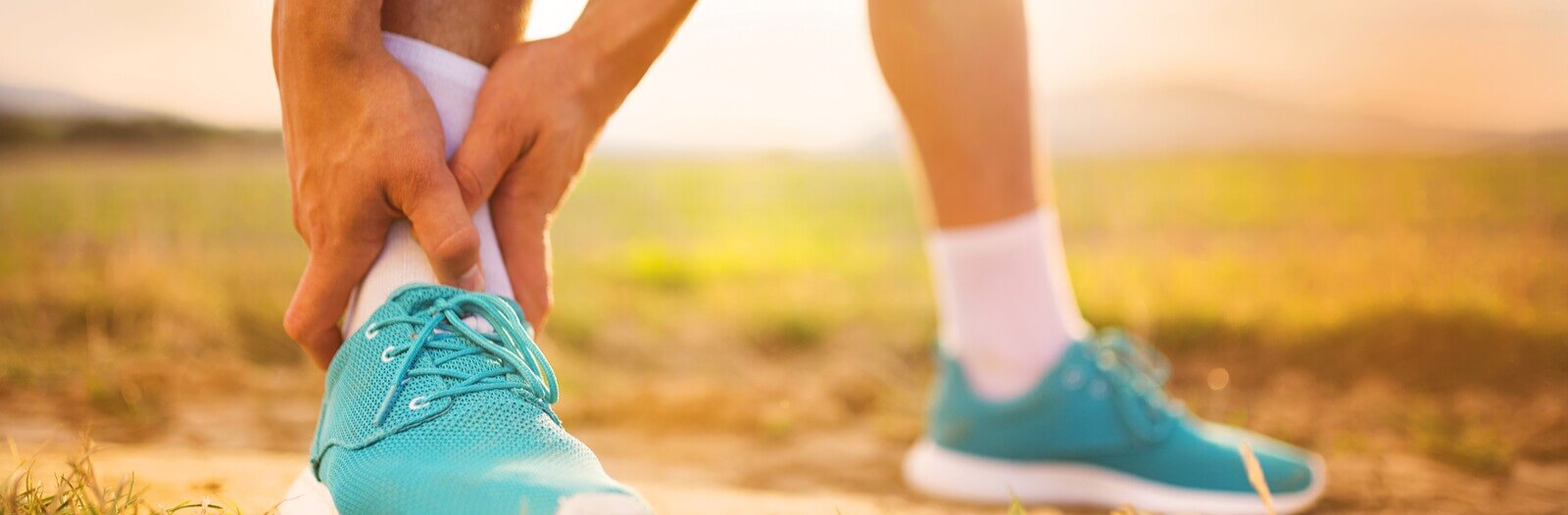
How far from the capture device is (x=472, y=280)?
1.36 m

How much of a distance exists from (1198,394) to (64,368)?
303cm

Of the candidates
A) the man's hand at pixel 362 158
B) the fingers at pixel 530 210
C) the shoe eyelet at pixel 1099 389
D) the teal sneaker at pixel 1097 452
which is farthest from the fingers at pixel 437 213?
the shoe eyelet at pixel 1099 389

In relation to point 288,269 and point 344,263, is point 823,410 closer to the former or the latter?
point 344,263

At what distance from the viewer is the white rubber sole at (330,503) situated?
3.20 feet

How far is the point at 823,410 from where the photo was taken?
266 cm

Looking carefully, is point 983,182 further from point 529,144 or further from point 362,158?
point 362,158

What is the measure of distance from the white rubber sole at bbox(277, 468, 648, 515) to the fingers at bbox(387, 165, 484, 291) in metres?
0.31

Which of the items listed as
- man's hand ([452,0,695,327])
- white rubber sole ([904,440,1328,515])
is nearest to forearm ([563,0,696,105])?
man's hand ([452,0,695,327])

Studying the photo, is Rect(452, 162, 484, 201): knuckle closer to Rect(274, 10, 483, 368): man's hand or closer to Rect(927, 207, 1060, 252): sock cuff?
Rect(274, 10, 483, 368): man's hand

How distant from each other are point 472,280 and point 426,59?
30 centimetres

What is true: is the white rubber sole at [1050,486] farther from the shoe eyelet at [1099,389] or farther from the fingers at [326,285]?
the fingers at [326,285]

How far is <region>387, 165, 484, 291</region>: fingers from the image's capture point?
1.24m

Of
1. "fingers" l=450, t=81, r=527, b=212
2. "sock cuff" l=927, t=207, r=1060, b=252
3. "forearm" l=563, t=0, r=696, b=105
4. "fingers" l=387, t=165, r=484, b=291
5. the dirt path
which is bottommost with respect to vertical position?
the dirt path

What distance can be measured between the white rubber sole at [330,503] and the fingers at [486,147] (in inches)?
15.6
